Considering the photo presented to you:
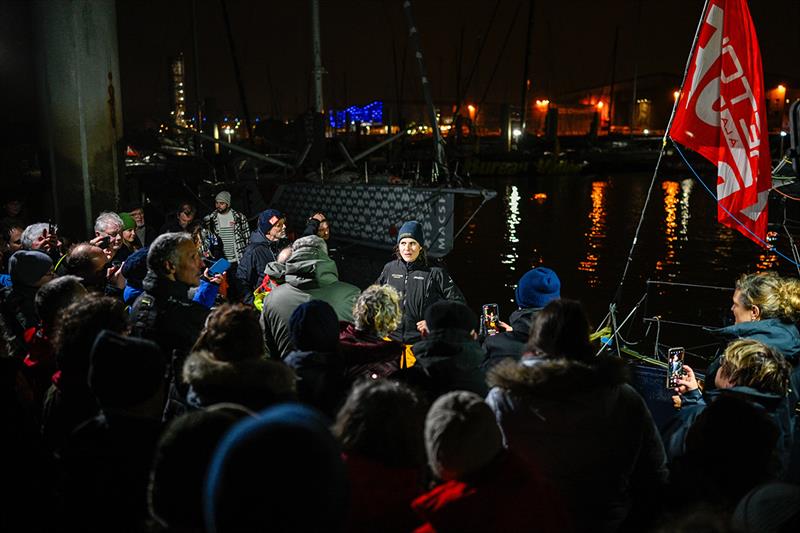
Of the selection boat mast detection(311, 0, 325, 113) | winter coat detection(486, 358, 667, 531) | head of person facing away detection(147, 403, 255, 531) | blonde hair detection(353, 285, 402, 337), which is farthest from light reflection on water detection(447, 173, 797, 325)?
head of person facing away detection(147, 403, 255, 531)

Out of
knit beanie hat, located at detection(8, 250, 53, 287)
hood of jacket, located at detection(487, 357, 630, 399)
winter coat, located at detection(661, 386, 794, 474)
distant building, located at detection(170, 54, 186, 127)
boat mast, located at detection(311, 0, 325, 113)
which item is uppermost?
distant building, located at detection(170, 54, 186, 127)

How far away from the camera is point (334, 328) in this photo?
346 centimetres

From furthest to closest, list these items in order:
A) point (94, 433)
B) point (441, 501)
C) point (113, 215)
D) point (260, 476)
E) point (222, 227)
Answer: point (222, 227) → point (113, 215) → point (94, 433) → point (441, 501) → point (260, 476)

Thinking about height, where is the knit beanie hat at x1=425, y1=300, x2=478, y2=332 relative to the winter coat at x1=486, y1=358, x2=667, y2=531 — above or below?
above

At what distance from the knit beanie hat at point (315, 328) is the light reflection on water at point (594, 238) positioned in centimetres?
1321

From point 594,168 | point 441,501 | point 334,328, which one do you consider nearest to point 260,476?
point 441,501

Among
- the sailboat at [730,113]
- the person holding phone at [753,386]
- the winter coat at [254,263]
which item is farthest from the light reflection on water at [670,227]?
the person holding phone at [753,386]

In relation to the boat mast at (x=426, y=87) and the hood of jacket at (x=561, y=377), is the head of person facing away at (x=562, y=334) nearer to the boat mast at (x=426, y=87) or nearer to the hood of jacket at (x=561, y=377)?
the hood of jacket at (x=561, y=377)

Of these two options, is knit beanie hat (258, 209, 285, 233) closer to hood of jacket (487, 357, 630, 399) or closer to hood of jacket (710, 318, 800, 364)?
hood of jacket (710, 318, 800, 364)

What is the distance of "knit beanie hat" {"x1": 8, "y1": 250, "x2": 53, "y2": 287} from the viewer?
448cm

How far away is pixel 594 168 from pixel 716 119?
61.6 metres

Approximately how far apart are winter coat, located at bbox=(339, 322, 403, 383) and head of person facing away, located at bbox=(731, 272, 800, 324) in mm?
2530

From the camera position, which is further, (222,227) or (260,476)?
A: (222,227)

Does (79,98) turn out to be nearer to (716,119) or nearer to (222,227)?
(222,227)
